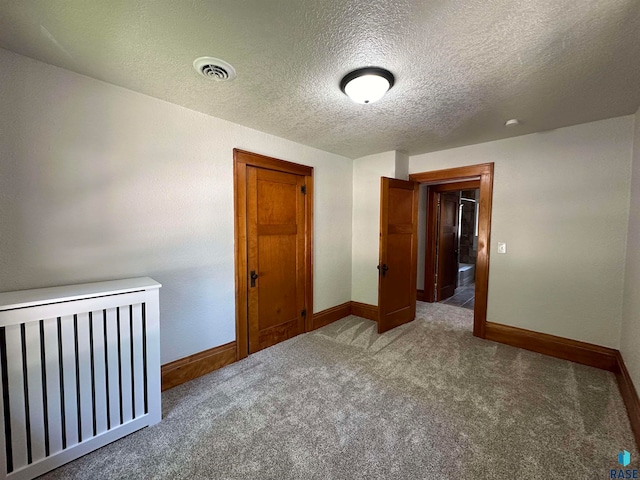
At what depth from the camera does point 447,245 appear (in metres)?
5.10

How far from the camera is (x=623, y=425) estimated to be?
5.71 ft

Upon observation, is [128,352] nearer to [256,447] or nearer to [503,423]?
[256,447]

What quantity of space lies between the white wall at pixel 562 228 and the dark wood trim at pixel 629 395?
27 centimetres

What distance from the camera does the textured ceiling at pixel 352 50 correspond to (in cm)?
121

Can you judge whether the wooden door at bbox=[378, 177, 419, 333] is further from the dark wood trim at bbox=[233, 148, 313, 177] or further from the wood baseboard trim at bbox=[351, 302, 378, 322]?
the dark wood trim at bbox=[233, 148, 313, 177]

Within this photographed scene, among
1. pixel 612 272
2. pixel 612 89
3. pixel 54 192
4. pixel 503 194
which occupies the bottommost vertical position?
pixel 612 272

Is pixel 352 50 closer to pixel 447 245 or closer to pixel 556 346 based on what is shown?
pixel 556 346

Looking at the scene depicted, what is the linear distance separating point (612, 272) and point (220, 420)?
12.2 feet

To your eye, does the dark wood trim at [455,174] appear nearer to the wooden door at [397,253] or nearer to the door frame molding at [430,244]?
the wooden door at [397,253]

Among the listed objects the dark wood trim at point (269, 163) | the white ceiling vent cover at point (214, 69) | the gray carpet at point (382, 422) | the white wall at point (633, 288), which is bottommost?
the gray carpet at point (382, 422)

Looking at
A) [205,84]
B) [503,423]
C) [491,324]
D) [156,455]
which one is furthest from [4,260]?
[491,324]

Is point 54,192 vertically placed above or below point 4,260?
above
